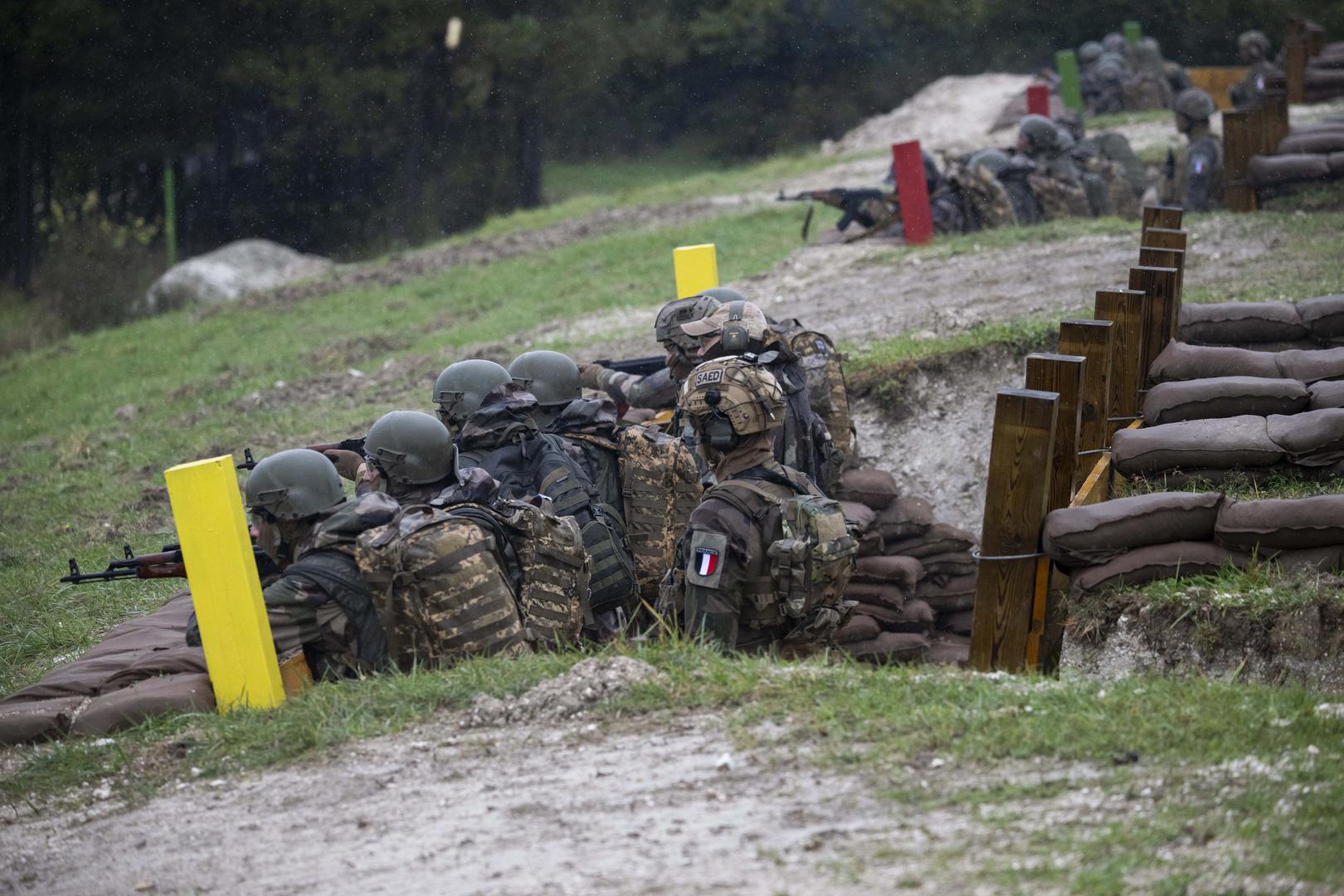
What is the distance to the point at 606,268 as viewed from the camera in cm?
1742

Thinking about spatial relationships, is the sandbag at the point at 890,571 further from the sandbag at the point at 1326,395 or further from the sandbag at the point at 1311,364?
the sandbag at the point at 1326,395

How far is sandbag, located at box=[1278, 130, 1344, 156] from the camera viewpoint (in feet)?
43.9

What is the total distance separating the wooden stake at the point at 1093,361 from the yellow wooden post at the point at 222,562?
3.59m

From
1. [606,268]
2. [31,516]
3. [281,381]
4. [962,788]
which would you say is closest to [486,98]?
[606,268]

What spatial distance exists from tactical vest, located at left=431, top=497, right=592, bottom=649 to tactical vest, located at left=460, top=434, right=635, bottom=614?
0.40m

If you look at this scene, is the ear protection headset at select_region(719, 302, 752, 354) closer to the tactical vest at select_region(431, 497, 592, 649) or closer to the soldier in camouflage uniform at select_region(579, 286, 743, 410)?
the soldier in camouflage uniform at select_region(579, 286, 743, 410)

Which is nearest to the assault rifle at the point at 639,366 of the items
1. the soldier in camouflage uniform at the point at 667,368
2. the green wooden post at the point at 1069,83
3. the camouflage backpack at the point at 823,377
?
the soldier in camouflage uniform at the point at 667,368

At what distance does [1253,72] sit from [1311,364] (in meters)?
19.6

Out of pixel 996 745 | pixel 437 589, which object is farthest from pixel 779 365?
pixel 996 745

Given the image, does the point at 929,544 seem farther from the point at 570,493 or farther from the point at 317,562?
the point at 317,562

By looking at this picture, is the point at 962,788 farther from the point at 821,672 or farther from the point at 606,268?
Answer: the point at 606,268

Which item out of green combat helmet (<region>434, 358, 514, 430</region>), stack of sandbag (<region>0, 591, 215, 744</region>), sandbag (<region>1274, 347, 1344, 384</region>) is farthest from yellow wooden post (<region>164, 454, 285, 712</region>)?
sandbag (<region>1274, 347, 1344, 384</region>)

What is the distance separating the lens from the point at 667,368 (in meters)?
8.16

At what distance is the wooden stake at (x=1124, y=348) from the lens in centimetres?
682
